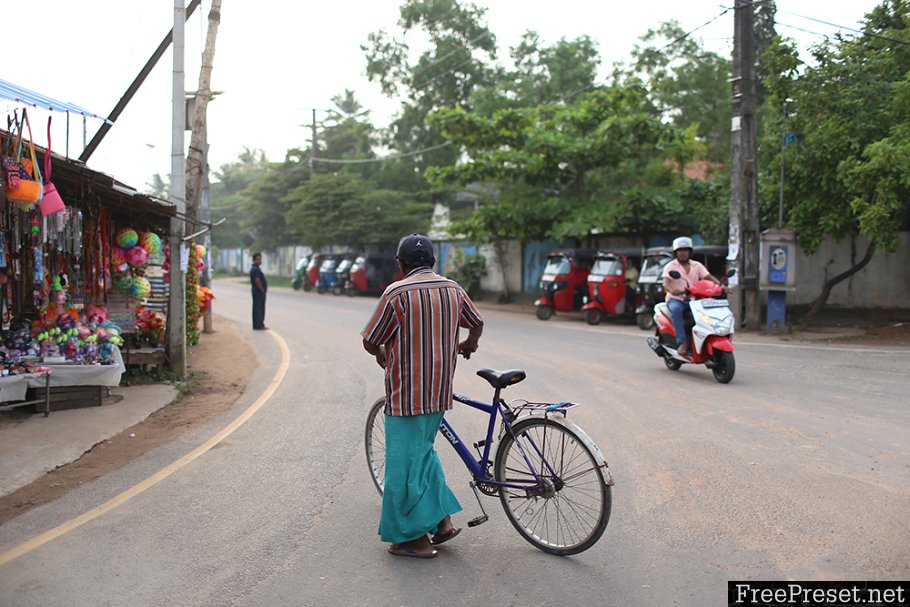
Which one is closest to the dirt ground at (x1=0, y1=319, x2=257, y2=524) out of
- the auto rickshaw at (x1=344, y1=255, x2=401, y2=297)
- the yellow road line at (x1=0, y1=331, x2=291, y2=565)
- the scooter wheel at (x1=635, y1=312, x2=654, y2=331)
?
the yellow road line at (x1=0, y1=331, x2=291, y2=565)

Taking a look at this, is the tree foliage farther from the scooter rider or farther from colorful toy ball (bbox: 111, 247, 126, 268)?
colorful toy ball (bbox: 111, 247, 126, 268)

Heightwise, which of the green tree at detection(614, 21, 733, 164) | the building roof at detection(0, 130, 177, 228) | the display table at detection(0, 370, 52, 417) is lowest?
the display table at detection(0, 370, 52, 417)

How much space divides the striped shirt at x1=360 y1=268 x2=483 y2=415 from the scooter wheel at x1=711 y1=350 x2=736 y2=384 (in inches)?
260

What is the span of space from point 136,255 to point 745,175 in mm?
12307

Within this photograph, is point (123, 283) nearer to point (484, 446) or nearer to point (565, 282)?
point (484, 446)

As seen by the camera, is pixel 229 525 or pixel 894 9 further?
pixel 894 9

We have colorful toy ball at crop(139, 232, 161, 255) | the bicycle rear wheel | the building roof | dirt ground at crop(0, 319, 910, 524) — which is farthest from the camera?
colorful toy ball at crop(139, 232, 161, 255)

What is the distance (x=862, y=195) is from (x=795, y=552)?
12.5 meters

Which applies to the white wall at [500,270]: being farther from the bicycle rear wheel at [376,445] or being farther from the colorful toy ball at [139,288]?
the bicycle rear wheel at [376,445]

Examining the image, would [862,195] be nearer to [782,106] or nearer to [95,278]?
[782,106]

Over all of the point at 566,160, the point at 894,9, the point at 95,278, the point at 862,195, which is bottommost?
the point at 95,278

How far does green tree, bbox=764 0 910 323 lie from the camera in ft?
48.5

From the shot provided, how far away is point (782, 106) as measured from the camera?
54.9 ft

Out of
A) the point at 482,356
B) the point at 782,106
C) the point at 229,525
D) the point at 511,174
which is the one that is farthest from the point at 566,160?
the point at 229,525
